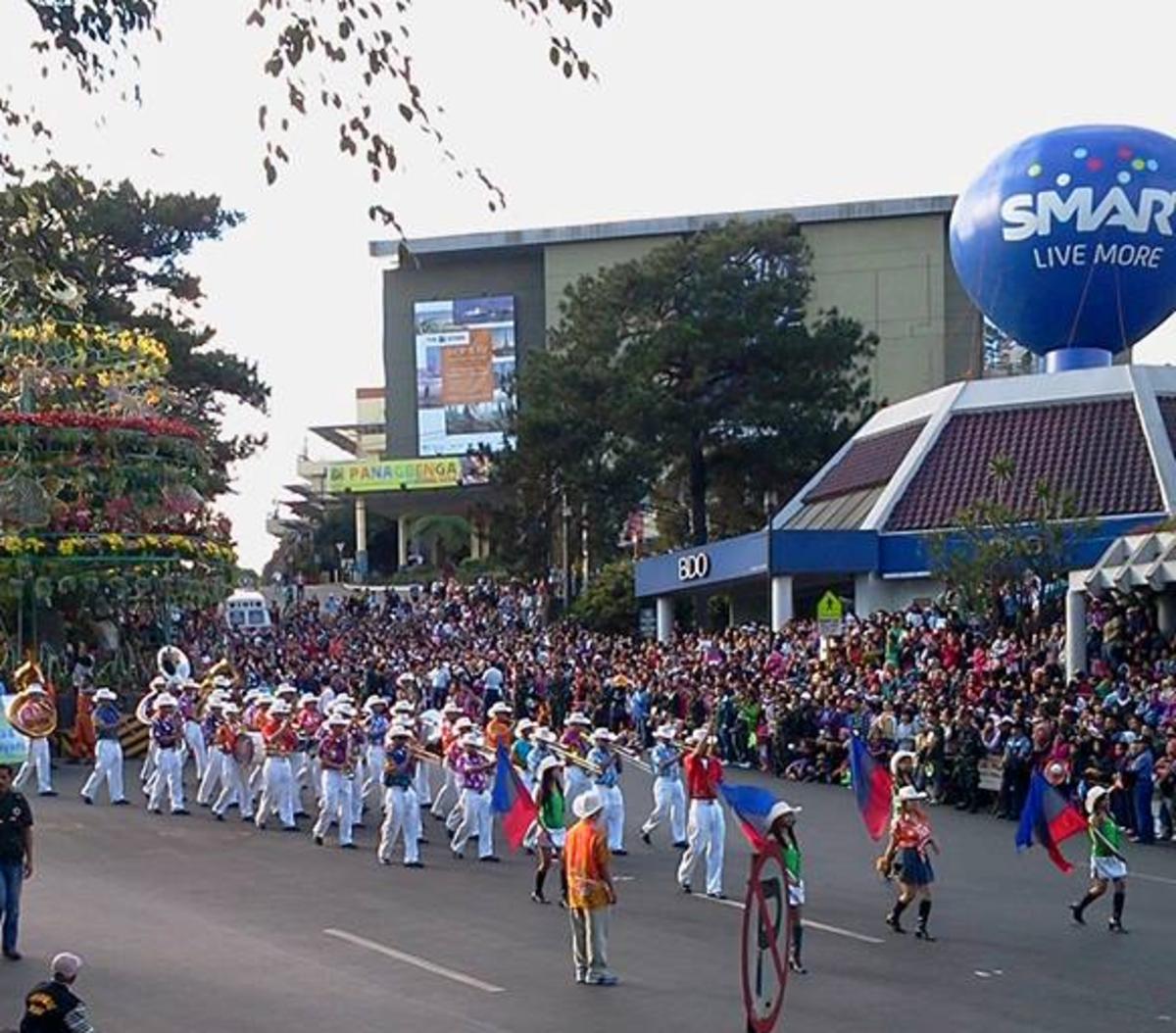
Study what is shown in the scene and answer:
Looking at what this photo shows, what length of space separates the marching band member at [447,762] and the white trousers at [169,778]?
10.7ft

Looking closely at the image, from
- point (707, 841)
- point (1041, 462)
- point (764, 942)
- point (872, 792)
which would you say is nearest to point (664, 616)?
point (1041, 462)

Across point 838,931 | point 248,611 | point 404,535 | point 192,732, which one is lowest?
point 838,931

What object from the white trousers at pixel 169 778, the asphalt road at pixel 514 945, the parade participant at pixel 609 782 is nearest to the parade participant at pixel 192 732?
the white trousers at pixel 169 778

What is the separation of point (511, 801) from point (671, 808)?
2.43 metres

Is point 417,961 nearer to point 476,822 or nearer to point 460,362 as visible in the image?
point 476,822

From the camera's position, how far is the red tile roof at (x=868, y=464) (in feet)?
152

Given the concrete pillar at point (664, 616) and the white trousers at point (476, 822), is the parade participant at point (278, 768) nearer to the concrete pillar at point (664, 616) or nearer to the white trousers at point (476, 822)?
the white trousers at point (476, 822)

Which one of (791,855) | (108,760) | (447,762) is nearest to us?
(791,855)

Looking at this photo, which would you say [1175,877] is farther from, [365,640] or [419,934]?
[365,640]

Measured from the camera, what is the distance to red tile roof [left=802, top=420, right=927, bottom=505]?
4625 centimetres

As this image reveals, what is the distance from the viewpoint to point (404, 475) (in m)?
86.2

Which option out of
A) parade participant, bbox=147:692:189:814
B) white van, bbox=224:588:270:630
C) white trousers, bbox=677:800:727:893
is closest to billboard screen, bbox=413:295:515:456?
white van, bbox=224:588:270:630

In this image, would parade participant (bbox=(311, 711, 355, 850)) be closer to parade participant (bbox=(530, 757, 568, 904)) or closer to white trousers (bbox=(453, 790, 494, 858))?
white trousers (bbox=(453, 790, 494, 858))

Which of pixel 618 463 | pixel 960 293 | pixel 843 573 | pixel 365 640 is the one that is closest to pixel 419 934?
pixel 843 573
